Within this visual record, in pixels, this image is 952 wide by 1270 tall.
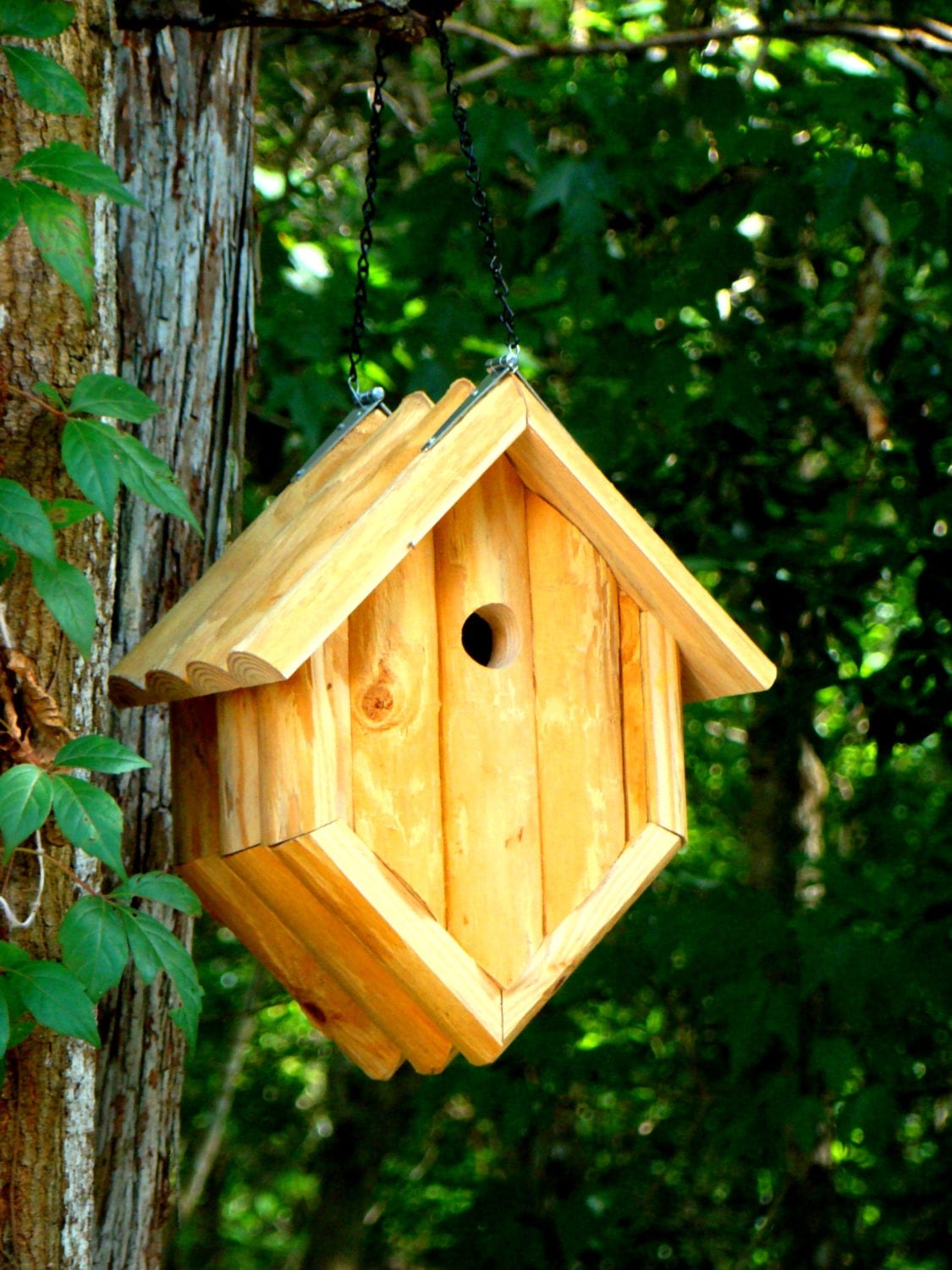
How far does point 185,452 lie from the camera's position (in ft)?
6.63

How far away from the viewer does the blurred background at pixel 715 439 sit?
3.19 m

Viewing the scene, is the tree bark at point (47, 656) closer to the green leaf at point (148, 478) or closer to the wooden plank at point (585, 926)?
the green leaf at point (148, 478)

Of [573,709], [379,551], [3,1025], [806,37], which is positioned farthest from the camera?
[806,37]

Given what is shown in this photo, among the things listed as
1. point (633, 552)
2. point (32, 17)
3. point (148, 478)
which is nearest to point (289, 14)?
point (32, 17)

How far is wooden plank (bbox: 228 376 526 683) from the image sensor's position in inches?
52.2

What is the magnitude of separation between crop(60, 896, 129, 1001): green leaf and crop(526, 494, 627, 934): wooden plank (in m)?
0.52

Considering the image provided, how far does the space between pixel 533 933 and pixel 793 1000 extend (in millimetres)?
1871

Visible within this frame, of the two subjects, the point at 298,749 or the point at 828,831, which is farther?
the point at 828,831

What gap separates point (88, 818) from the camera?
123cm

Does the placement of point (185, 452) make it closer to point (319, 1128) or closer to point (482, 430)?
point (482, 430)

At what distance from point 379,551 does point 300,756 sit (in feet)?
0.74

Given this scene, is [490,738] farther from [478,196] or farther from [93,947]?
[478,196]

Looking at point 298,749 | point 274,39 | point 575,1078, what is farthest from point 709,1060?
point 298,749

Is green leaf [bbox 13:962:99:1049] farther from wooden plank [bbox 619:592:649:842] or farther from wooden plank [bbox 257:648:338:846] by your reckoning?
wooden plank [bbox 619:592:649:842]
